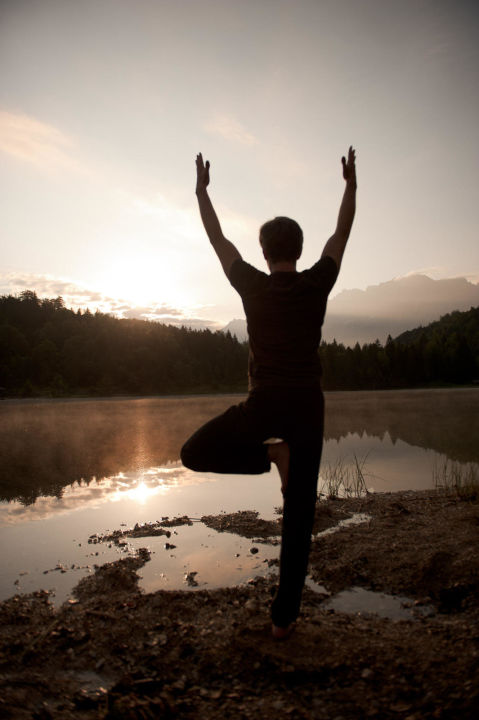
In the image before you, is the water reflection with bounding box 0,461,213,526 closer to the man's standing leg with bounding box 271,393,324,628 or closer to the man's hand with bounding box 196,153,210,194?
the man's standing leg with bounding box 271,393,324,628

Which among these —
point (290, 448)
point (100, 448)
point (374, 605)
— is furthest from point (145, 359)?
point (290, 448)

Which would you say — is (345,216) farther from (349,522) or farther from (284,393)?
(349,522)

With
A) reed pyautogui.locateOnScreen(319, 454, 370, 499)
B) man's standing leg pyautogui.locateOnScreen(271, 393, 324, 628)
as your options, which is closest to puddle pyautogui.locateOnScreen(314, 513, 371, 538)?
reed pyautogui.locateOnScreen(319, 454, 370, 499)

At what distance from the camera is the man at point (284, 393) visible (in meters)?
2.96

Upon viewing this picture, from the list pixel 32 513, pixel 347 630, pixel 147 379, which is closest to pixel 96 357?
pixel 147 379

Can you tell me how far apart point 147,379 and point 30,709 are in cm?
9200

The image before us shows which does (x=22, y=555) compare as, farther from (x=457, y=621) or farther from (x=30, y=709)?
(x=457, y=621)

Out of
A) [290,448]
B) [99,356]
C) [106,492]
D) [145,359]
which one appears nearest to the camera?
[290,448]

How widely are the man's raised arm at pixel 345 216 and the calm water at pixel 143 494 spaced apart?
3.40m

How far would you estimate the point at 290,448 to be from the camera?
9.96 feet

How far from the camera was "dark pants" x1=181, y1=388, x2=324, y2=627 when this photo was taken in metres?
2.96

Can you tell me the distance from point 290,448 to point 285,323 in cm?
80

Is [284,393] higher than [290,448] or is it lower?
higher

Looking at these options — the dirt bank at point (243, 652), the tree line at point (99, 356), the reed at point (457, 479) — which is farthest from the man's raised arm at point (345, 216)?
the tree line at point (99, 356)
